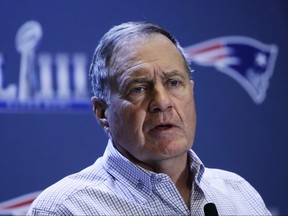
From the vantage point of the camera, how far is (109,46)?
1269mm

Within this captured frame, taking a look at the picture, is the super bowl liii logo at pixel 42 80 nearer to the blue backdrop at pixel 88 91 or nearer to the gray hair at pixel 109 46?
the blue backdrop at pixel 88 91

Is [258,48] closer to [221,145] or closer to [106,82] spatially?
[221,145]

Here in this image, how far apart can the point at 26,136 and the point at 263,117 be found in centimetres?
98

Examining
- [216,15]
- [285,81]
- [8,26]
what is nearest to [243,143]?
[285,81]

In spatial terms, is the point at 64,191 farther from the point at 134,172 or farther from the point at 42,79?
the point at 42,79

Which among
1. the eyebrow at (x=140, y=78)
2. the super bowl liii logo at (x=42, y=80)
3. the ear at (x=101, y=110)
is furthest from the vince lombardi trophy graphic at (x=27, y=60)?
the eyebrow at (x=140, y=78)

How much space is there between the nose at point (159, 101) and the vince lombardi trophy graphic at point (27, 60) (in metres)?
0.79

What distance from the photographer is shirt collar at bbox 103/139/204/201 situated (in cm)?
120

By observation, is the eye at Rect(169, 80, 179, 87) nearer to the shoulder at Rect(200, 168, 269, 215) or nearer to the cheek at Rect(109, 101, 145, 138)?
the cheek at Rect(109, 101, 145, 138)

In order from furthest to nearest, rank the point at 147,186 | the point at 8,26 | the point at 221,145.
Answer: the point at 221,145
the point at 8,26
the point at 147,186

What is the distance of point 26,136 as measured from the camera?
1913mm

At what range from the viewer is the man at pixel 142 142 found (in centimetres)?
118

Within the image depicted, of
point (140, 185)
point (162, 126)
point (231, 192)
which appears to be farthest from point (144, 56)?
point (231, 192)

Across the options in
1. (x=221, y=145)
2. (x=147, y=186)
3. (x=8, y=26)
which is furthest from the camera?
(x=221, y=145)
